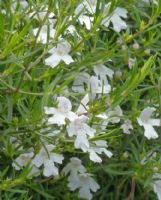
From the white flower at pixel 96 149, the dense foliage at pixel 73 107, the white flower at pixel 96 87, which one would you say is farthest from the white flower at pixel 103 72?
the white flower at pixel 96 149

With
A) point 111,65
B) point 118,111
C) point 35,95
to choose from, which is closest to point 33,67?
point 35,95

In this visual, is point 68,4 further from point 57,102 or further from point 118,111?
point 118,111

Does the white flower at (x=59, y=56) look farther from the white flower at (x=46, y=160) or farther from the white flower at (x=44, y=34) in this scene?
the white flower at (x=46, y=160)

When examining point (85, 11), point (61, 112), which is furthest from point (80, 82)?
point (61, 112)

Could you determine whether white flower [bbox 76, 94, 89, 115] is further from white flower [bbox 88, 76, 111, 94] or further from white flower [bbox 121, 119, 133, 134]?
white flower [bbox 121, 119, 133, 134]

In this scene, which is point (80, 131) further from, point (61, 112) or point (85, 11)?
point (85, 11)

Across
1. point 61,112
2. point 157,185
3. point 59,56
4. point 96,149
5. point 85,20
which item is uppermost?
point 85,20
